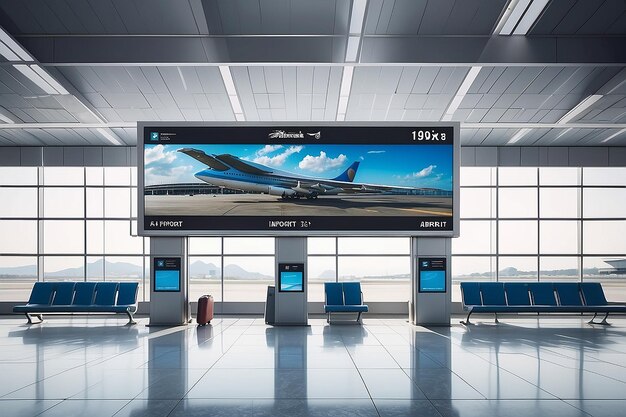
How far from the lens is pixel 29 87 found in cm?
1230

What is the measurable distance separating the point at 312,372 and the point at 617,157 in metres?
14.6

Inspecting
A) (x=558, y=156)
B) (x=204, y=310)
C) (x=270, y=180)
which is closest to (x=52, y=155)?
(x=204, y=310)

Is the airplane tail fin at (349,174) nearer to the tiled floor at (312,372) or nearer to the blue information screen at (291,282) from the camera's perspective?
the tiled floor at (312,372)

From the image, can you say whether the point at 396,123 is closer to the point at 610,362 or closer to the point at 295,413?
the point at 610,362

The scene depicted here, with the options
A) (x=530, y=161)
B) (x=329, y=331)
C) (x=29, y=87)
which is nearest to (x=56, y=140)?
(x=29, y=87)

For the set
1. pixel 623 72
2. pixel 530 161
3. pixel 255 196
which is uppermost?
pixel 623 72

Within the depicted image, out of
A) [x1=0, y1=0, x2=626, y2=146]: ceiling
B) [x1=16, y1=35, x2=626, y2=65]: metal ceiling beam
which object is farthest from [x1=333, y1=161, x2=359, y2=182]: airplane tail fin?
[x1=16, y1=35, x2=626, y2=65]: metal ceiling beam

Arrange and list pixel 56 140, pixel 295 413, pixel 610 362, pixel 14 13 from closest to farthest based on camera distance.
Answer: pixel 295 413 < pixel 610 362 < pixel 14 13 < pixel 56 140

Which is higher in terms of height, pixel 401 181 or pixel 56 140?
pixel 56 140

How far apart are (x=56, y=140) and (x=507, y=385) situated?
15385 millimetres

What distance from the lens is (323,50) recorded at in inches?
424

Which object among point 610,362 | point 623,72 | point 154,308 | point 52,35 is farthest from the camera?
point 154,308

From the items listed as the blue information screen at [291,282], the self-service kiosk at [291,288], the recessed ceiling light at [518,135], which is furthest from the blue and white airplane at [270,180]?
the recessed ceiling light at [518,135]

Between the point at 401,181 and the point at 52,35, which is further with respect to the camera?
the point at 401,181
